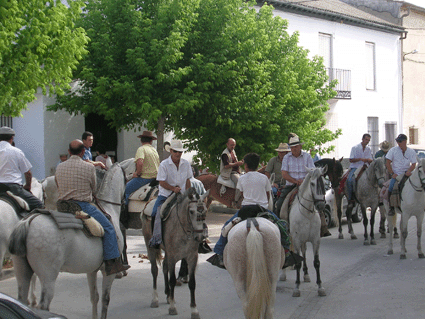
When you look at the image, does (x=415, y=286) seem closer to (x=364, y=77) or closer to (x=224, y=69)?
(x=224, y=69)

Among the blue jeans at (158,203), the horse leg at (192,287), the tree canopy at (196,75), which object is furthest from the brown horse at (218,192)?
the horse leg at (192,287)

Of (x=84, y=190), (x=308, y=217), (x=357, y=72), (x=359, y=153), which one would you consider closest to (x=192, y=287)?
(x=84, y=190)

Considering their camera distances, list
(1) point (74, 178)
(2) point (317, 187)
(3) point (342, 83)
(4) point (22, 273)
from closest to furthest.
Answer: (4) point (22, 273) → (1) point (74, 178) → (2) point (317, 187) → (3) point (342, 83)

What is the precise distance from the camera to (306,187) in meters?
8.85

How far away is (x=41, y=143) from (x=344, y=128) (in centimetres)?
1721

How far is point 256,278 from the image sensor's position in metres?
5.90

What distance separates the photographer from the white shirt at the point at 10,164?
7.89 metres

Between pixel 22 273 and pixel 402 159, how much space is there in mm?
8714

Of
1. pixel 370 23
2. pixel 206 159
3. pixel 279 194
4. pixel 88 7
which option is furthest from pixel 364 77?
pixel 279 194

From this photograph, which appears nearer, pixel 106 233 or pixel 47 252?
pixel 47 252

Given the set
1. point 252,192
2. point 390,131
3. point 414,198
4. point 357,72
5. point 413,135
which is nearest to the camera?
point 252,192

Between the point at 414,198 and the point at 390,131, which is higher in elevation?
the point at 390,131

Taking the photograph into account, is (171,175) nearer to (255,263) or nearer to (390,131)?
(255,263)

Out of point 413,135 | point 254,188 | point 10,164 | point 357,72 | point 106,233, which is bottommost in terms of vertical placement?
point 106,233
